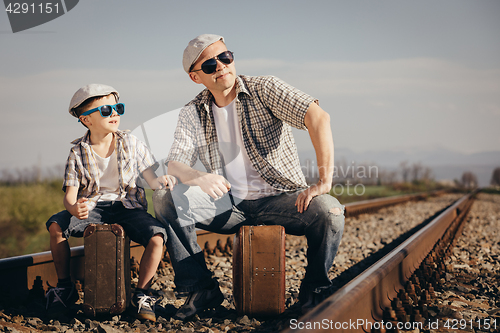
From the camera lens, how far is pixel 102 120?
2.84 m

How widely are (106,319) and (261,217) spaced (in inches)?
45.6

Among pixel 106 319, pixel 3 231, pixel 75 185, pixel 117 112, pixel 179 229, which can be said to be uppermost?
pixel 117 112

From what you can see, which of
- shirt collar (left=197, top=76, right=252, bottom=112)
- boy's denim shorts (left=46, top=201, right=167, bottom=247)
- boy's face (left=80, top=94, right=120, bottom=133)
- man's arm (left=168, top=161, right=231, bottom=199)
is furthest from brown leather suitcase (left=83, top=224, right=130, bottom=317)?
shirt collar (left=197, top=76, right=252, bottom=112)

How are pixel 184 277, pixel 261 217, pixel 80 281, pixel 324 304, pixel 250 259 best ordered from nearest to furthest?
pixel 324 304 → pixel 250 259 → pixel 184 277 → pixel 261 217 → pixel 80 281

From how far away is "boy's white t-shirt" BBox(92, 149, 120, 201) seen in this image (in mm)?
2922

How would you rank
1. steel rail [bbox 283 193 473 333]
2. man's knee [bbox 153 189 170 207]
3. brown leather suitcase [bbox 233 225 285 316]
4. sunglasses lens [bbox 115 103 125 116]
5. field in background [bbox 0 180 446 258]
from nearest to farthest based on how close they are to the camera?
steel rail [bbox 283 193 473 333] → brown leather suitcase [bbox 233 225 285 316] → man's knee [bbox 153 189 170 207] → sunglasses lens [bbox 115 103 125 116] → field in background [bbox 0 180 446 258]

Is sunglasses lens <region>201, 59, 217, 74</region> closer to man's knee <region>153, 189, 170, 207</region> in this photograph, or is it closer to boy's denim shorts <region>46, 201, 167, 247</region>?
man's knee <region>153, 189, 170, 207</region>

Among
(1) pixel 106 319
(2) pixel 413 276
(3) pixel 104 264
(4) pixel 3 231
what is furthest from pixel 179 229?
(4) pixel 3 231

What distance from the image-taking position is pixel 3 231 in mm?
11578

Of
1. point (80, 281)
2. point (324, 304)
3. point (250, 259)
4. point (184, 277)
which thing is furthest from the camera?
point (80, 281)

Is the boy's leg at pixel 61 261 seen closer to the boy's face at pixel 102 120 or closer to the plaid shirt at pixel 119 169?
the plaid shirt at pixel 119 169

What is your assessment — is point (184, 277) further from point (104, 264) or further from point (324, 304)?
point (324, 304)

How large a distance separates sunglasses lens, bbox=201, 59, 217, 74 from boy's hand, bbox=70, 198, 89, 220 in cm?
117

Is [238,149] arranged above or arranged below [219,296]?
above
